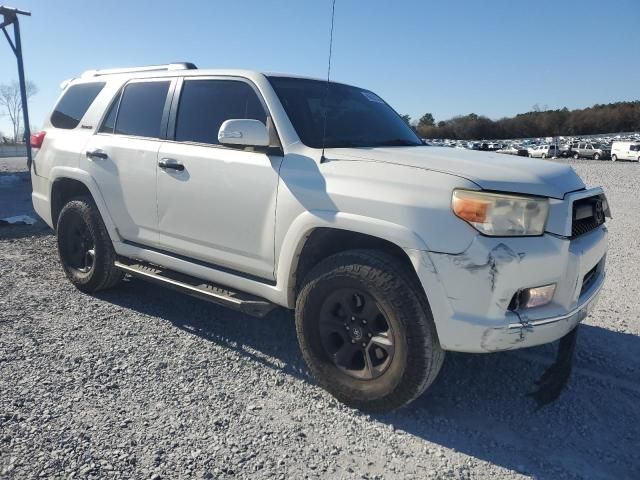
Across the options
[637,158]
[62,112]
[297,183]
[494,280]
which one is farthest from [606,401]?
[637,158]

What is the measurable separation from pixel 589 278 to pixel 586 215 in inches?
16.0

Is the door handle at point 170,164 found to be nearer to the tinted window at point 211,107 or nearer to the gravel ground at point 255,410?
the tinted window at point 211,107

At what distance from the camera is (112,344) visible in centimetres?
369

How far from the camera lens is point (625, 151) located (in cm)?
3941

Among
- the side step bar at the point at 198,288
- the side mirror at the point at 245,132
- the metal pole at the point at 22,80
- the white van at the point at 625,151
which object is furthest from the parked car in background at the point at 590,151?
the side mirror at the point at 245,132

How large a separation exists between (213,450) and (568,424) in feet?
6.25

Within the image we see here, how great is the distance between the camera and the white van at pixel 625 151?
126 ft

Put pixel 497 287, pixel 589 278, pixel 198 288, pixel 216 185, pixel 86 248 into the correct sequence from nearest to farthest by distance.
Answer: pixel 497 287 < pixel 589 278 < pixel 216 185 < pixel 198 288 < pixel 86 248

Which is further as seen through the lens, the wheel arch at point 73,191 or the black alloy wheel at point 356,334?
the wheel arch at point 73,191

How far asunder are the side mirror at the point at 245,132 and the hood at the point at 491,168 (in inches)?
16.0

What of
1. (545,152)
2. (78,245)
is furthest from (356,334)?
(545,152)

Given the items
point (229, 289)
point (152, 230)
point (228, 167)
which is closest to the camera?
point (228, 167)

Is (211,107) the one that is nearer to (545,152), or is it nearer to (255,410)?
(255,410)

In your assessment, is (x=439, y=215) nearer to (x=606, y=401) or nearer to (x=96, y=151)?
(x=606, y=401)
